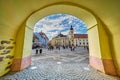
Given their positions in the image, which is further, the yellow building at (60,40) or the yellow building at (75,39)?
the yellow building at (60,40)

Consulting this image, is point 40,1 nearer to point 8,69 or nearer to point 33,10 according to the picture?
point 33,10

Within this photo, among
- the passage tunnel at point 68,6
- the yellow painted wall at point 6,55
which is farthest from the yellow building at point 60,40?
the yellow painted wall at point 6,55

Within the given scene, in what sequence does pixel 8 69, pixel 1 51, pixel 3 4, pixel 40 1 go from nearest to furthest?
pixel 3 4
pixel 1 51
pixel 40 1
pixel 8 69

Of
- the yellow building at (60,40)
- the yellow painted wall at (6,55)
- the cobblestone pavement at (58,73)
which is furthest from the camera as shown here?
the yellow building at (60,40)

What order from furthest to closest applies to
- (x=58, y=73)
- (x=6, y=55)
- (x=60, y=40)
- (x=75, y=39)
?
(x=60, y=40) < (x=75, y=39) < (x=58, y=73) < (x=6, y=55)

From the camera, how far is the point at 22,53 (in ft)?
13.8

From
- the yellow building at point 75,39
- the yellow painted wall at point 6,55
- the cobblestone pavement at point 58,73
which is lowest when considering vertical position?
the cobblestone pavement at point 58,73

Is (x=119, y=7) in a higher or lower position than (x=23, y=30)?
higher

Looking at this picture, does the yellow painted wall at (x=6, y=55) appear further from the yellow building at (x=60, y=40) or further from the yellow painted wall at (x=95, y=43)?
the yellow building at (x=60, y=40)

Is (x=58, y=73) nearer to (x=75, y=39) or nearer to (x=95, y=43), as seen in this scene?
(x=95, y=43)

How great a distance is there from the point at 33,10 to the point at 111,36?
388 cm

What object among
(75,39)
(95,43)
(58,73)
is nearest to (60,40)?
(75,39)

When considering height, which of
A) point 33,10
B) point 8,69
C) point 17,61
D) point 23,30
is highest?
point 33,10

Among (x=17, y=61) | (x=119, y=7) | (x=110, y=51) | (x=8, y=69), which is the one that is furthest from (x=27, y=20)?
(x=110, y=51)
